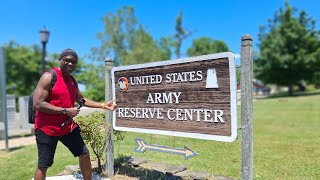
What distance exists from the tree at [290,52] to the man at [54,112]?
33106 mm

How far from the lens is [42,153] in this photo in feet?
11.6

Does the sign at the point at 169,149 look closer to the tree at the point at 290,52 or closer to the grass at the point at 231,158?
the grass at the point at 231,158

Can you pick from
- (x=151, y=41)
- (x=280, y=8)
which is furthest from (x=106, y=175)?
(x=280, y=8)

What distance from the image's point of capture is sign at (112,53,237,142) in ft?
10.7

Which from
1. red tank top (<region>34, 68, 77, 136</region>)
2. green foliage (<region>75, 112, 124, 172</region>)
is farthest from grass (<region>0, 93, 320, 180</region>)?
red tank top (<region>34, 68, 77, 136</region>)

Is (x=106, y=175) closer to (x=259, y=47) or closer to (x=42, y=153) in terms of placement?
(x=42, y=153)

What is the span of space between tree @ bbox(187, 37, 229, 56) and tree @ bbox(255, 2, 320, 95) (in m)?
23.6

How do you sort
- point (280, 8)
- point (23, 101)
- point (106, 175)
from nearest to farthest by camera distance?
point (106, 175) < point (23, 101) < point (280, 8)

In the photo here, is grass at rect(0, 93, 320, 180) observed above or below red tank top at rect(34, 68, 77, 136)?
below

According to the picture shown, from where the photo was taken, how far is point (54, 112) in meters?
3.42

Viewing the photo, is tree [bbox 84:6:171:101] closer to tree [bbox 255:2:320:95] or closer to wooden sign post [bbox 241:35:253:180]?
tree [bbox 255:2:320:95]

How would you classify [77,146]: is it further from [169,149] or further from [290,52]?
[290,52]

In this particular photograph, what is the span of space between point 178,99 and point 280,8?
124ft

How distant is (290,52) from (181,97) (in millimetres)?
34164
